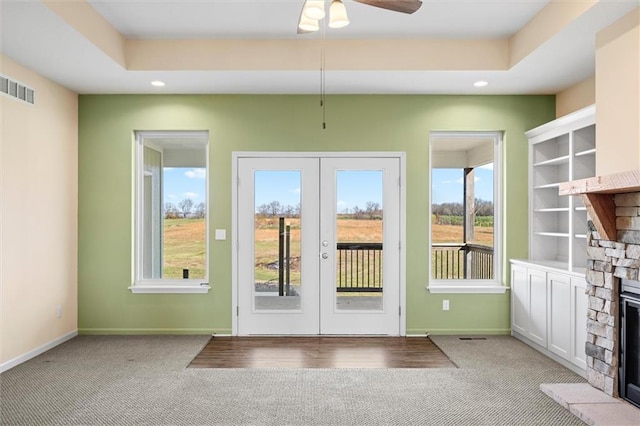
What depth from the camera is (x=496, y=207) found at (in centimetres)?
515

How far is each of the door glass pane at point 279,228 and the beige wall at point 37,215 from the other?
80.0 inches

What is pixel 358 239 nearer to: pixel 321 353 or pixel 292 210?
pixel 292 210

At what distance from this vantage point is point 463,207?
5207mm

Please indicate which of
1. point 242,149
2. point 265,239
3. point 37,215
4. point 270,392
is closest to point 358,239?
point 265,239

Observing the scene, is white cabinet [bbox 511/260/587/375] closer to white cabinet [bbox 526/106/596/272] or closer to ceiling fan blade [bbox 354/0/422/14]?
white cabinet [bbox 526/106/596/272]

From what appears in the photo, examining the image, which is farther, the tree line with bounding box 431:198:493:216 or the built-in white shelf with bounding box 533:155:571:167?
the tree line with bounding box 431:198:493:216

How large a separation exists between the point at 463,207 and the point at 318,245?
→ 176 centimetres

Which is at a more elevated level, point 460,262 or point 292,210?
point 292,210

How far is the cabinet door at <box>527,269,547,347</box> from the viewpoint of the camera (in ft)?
13.9

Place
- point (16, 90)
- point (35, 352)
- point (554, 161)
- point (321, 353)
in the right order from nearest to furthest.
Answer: point (16, 90), point (35, 352), point (321, 353), point (554, 161)

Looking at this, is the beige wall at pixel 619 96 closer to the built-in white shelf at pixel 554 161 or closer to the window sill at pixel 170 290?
the built-in white shelf at pixel 554 161

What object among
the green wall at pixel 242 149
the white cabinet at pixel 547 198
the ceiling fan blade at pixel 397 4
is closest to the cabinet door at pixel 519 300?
the green wall at pixel 242 149

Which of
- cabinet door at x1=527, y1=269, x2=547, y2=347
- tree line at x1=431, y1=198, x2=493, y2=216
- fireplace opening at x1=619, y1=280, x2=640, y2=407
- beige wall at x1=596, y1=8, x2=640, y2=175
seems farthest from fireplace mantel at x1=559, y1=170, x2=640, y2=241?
tree line at x1=431, y1=198, x2=493, y2=216

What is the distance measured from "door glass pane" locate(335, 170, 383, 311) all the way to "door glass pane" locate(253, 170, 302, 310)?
478 mm
